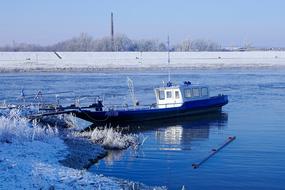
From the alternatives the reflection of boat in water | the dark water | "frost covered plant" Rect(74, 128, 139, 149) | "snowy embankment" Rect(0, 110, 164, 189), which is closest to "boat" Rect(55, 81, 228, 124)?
the reflection of boat in water

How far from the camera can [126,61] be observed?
318 ft

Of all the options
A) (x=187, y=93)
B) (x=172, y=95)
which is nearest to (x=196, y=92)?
(x=187, y=93)

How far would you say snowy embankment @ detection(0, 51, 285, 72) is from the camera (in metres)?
86.5

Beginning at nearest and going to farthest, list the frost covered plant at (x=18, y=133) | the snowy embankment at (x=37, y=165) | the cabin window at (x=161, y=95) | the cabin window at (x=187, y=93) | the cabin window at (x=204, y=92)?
the snowy embankment at (x=37, y=165) < the frost covered plant at (x=18, y=133) < the cabin window at (x=161, y=95) < the cabin window at (x=187, y=93) < the cabin window at (x=204, y=92)

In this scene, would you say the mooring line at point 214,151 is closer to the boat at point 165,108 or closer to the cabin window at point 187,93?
the boat at point 165,108

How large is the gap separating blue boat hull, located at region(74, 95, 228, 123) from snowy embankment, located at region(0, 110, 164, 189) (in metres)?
8.45

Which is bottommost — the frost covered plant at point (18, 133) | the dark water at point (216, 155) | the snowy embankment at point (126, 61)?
the dark water at point (216, 155)

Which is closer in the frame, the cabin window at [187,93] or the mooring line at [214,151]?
the mooring line at [214,151]

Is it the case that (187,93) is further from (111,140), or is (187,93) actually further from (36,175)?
(36,175)

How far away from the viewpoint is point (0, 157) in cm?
1562

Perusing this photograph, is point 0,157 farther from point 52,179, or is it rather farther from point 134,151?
point 134,151

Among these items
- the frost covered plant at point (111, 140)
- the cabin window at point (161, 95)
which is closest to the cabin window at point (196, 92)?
the cabin window at point (161, 95)

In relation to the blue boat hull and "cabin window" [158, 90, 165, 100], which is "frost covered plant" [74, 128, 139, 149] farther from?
"cabin window" [158, 90, 165, 100]

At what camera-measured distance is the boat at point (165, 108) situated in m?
29.8
